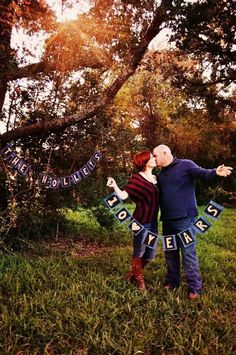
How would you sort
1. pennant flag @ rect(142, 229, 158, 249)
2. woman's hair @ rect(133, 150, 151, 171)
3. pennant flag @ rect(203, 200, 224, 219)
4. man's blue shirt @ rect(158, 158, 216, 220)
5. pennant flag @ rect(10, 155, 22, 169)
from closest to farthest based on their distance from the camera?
pennant flag @ rect(203, 200, 224, 219), pennant flag @ rect(142, 229, 158, 249), man's blue shirt @ rect(158, 158, 216, 220), woman's hair @ rect(133, 150, 151, 171), pennant flag @ rect(10, 155, 22, 169)

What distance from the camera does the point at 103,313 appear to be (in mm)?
5211

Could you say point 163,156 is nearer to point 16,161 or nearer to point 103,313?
point 103,313

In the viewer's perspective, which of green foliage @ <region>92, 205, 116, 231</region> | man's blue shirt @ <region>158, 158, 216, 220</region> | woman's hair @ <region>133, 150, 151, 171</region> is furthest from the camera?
green foliage @ <region>92, 205, 116, 231</region>

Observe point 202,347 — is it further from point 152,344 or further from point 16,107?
point 16,107

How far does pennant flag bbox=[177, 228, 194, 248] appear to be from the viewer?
5746 mm

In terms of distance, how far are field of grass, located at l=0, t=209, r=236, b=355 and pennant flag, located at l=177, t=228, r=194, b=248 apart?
79cm

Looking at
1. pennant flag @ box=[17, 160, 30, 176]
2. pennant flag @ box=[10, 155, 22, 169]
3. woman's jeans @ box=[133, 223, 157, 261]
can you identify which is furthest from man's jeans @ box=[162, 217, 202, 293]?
pennant flag @ box=[10, 155, 22, 169]

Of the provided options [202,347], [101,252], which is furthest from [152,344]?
[101,252]

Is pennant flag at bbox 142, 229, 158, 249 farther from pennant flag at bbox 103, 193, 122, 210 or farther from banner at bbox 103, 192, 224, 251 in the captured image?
pennant flag at bbox 103, 193, 122, 210

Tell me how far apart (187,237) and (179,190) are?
0.69m

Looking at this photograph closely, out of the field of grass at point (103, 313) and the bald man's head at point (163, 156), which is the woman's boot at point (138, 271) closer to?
the field of grass at point (103, 313)

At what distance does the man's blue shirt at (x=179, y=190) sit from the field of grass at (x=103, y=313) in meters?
1.20

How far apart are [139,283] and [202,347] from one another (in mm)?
1834

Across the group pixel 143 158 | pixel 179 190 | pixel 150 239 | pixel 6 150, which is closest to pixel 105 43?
pixel 6 150
